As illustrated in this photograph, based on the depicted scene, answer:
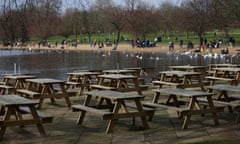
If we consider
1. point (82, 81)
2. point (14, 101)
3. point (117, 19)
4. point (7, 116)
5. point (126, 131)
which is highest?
point (117, 19)

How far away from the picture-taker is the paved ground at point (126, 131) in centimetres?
900

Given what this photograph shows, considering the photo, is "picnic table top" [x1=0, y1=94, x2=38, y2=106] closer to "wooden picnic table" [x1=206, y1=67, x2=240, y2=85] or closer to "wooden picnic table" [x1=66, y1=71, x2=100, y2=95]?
"wooden picnic table" [x1=66, y1=71, x2=100, y2=95]

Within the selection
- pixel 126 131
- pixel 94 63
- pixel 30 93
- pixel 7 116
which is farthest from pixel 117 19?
pixel 7 116

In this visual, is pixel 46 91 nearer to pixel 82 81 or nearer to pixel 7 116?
pixel 82 81

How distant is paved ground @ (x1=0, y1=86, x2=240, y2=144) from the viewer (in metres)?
9.00

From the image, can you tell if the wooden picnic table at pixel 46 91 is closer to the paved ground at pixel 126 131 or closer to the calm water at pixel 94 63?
the paved ground at pixel 126 131

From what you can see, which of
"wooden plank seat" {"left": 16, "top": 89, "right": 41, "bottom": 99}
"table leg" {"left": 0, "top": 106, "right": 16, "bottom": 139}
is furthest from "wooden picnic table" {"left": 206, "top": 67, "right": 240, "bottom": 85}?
"table leg" {"left": 0, "top": 106, "right": 16, "bottom": 139}

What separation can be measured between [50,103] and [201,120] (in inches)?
205

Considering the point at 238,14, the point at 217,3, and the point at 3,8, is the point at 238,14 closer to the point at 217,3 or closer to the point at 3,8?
the point at 217,3

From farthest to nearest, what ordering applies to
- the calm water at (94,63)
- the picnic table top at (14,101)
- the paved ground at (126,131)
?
1. the calm water at (94,63)
2. the paved ground at (126,131)
3. the picnic table top at (14,101)

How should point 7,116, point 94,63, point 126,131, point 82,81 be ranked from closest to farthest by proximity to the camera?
point 7,116 < point 126,131 < point 82,81 < point 94,63

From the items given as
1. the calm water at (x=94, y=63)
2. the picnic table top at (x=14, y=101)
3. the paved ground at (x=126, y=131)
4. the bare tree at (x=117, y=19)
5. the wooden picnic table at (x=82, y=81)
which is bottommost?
the calm water at (x=94, y=63)

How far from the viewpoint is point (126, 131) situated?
9.83 meters

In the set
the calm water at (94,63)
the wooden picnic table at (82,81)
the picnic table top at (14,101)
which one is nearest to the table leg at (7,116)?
the picnic table top at (14,101)
